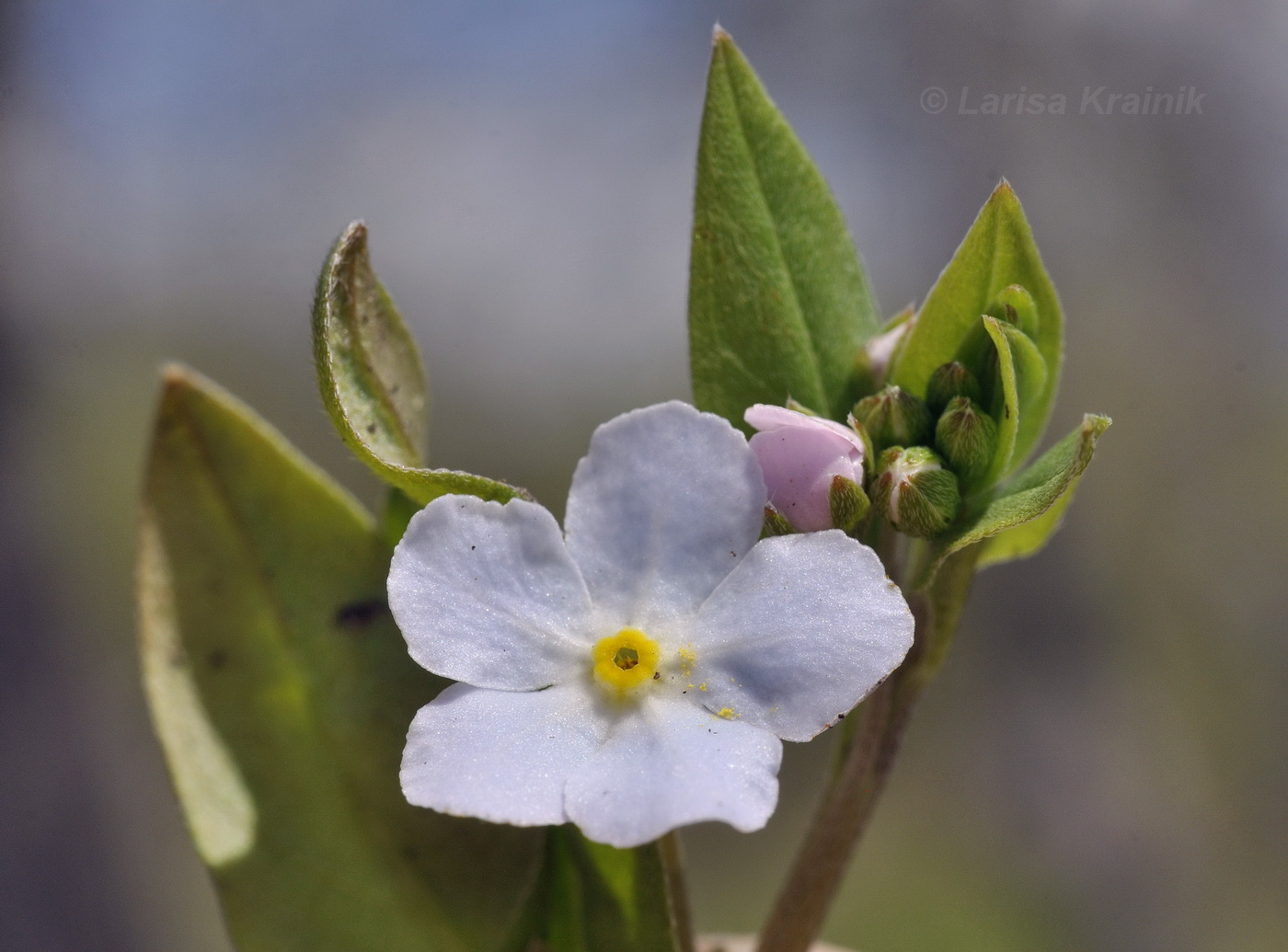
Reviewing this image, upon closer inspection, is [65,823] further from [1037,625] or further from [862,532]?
[862,532]

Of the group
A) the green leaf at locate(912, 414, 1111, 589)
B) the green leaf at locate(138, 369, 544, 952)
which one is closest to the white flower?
the green leaf at locate(912, 414, 1111, 589)

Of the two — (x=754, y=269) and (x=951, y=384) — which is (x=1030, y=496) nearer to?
(x=951, y=384)

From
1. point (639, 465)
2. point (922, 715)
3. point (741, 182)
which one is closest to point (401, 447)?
point (639, 465)

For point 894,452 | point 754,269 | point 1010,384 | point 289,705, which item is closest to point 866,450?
point 894,452

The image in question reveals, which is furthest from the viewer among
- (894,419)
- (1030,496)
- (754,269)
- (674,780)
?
(754,269)

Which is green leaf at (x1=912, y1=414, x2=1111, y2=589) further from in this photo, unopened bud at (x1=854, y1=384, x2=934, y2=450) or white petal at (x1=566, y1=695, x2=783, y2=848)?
white petal at (x1=566, y1=695, x2=783, y2=848)
